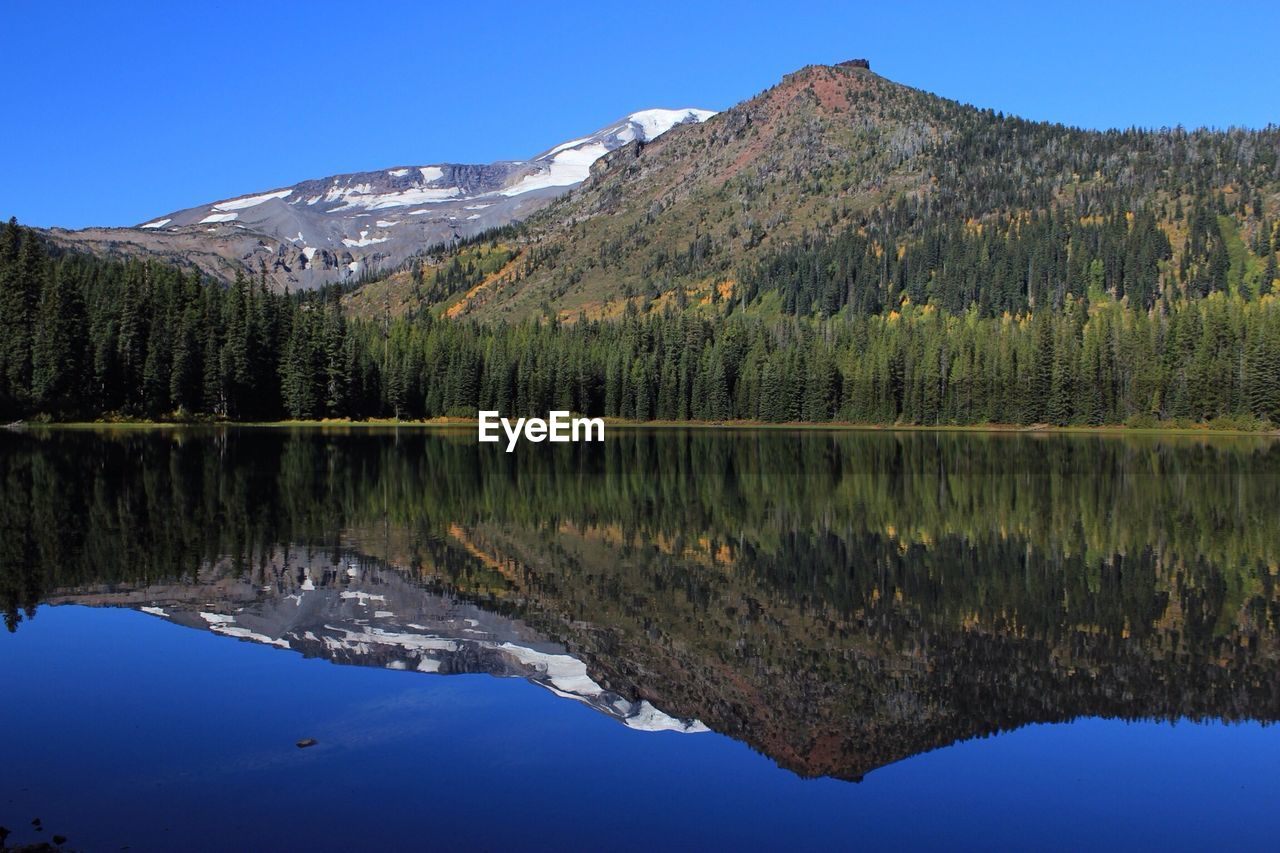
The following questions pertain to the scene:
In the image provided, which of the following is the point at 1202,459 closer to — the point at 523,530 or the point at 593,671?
the point at 523,530

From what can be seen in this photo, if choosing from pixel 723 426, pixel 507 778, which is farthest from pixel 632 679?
pixel 723 426

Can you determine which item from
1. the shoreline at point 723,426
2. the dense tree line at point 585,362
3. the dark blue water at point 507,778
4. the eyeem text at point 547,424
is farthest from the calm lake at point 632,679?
the eyeem text at point 547,424

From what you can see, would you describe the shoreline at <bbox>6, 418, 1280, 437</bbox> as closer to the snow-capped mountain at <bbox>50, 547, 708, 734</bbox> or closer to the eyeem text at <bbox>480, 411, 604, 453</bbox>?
the eyeem text at <bbox>480, 411, 604, 453</bbox>

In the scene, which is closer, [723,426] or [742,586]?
[742,586]

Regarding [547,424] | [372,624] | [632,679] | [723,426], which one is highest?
[547,424]

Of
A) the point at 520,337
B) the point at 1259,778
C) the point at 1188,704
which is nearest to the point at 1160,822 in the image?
the point at 1259,778

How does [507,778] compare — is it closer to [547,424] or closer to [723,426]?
[547,424]
